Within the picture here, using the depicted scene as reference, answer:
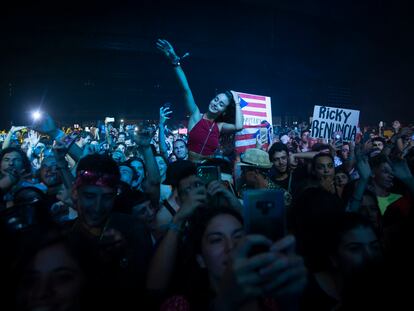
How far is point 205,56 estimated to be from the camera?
1669 cm

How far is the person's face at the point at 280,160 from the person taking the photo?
4820 mm

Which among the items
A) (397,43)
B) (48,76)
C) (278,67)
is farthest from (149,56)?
(397,43)

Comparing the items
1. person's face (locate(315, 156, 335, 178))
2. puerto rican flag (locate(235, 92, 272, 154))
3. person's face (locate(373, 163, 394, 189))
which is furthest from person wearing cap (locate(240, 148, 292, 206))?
puerto rican flag (locate(235, 92, 272, 154))

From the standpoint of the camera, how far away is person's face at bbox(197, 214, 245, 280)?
6.18ft

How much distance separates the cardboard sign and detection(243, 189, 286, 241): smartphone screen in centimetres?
591

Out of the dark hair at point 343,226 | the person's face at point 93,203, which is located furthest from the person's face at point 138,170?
the dark hair at point 343,226

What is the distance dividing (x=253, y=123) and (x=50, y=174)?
411 cm

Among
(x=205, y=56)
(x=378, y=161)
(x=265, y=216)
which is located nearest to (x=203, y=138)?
(x=378, y=161)

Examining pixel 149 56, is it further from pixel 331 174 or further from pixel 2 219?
pixel 2 219

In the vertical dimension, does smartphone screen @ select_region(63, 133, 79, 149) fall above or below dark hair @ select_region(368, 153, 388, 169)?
above

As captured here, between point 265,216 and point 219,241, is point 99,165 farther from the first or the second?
point 265,216

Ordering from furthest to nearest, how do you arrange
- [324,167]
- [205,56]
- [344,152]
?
1. [205,56]
2. [344,152]
3. [324,167]

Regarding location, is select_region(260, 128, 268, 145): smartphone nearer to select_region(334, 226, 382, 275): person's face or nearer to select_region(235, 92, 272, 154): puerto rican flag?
select_region(235, 92, 272, 154): puerto rican flag

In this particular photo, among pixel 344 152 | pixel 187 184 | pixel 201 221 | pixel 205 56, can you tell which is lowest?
pixel 201 221
